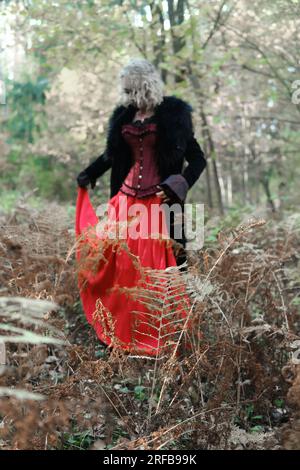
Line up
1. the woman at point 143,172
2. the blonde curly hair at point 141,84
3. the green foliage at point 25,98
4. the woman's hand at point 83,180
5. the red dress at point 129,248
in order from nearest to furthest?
the red dress at point 129,248
the woman at point 143,172
the blonde curly hair at point 141,84
the woman's hand at point 83,180
the green foliage at point 25,98

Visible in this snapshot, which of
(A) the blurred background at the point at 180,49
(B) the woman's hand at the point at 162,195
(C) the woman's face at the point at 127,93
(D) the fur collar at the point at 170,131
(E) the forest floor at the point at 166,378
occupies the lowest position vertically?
(E) the forest floor at the point at 166,378

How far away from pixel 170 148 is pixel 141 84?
0.51m

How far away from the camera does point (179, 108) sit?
396 centimetres

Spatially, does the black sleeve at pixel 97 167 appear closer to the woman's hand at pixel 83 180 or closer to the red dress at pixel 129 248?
the woman's hand at pixel 83 180

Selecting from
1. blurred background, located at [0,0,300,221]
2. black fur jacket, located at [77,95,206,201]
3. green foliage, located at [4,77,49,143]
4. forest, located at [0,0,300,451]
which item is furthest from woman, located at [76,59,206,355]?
green foliage, located at [4,77,49,143]

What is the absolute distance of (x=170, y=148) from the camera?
3.91m

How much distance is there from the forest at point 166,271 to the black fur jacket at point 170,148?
20.6 inches

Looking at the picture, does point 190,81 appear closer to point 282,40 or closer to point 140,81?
point 282,40

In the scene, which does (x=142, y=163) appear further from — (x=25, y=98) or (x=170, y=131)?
(x=25, y=98)

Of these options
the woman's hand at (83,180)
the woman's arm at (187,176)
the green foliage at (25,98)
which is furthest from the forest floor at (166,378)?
the green foliage at (25,98)

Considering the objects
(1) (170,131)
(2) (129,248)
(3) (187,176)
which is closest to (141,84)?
(1) (170,131)

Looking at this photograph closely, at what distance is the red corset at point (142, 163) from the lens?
3.98 meters
